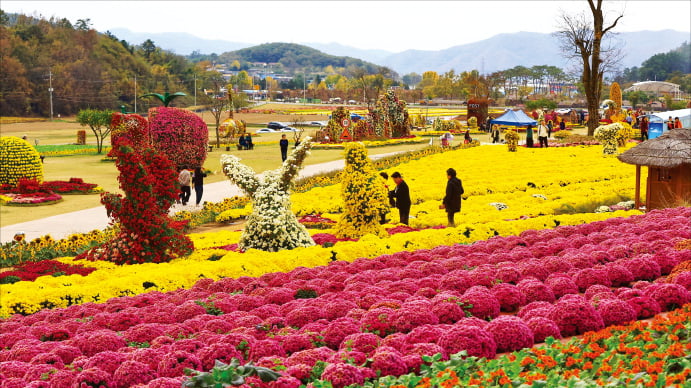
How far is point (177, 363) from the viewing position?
721 cm

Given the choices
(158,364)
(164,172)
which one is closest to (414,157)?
(164,172)

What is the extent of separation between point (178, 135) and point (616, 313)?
2425 cm

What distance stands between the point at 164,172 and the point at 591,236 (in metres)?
8.16

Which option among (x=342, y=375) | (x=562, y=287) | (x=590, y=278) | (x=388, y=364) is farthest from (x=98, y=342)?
(x=590, y=278)

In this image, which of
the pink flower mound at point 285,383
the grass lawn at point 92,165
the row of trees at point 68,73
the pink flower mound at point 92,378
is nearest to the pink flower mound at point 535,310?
the pink flower mound at point 285,383

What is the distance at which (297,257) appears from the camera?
13.3 meters

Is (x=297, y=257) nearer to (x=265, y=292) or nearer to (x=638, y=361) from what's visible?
(x=265, y=292)

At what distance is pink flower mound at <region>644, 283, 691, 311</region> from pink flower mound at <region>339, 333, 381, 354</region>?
2.82 m

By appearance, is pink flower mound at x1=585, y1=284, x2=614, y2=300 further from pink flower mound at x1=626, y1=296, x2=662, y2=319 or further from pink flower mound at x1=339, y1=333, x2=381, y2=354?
pink flower mound at x1=339, y1=333, x2=381, y2=354

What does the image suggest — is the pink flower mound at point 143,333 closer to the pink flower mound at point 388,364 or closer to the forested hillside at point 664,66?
the pink flower mound at point 388,364

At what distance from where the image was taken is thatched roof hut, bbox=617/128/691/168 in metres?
16.7

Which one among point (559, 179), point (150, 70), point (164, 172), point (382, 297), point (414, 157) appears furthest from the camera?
point (150, 70)

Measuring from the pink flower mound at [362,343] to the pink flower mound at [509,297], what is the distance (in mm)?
1792

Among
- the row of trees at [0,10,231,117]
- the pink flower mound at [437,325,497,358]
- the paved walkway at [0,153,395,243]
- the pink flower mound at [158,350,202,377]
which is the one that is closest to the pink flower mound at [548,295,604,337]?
the pink flower mound at [437,325,497,358]
